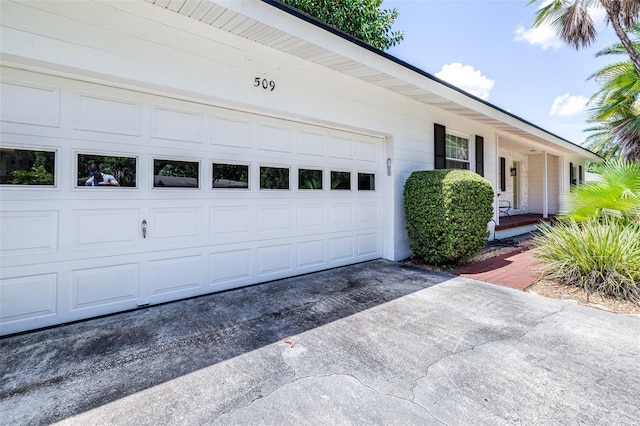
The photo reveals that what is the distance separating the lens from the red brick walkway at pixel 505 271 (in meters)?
4.62

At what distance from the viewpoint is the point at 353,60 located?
4.22m

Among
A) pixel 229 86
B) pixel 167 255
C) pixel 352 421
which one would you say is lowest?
pixel 352 421

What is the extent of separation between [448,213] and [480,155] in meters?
3.93

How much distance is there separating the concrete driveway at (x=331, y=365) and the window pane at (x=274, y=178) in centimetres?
174

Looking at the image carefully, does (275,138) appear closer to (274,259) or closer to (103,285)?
(274,259)

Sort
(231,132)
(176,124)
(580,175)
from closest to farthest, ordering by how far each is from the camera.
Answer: (176,124), (231,132), (580,175)

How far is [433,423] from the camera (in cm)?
177

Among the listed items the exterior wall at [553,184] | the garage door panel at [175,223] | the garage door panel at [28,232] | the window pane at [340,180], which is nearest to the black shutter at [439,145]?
the window pane at [340,180]

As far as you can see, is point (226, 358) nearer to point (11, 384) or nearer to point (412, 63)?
point (11, 384)

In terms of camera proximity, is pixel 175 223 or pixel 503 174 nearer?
pixel 175 223

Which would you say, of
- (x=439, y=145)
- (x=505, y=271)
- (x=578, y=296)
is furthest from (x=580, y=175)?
(x=578, y=296)

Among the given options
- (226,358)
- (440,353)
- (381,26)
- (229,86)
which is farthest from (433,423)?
(381,26)

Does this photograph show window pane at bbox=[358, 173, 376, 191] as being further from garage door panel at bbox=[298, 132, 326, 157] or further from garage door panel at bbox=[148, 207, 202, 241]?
garage door panel at bbox=[148, 207, 202, 241]

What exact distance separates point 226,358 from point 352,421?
47.8 inches
